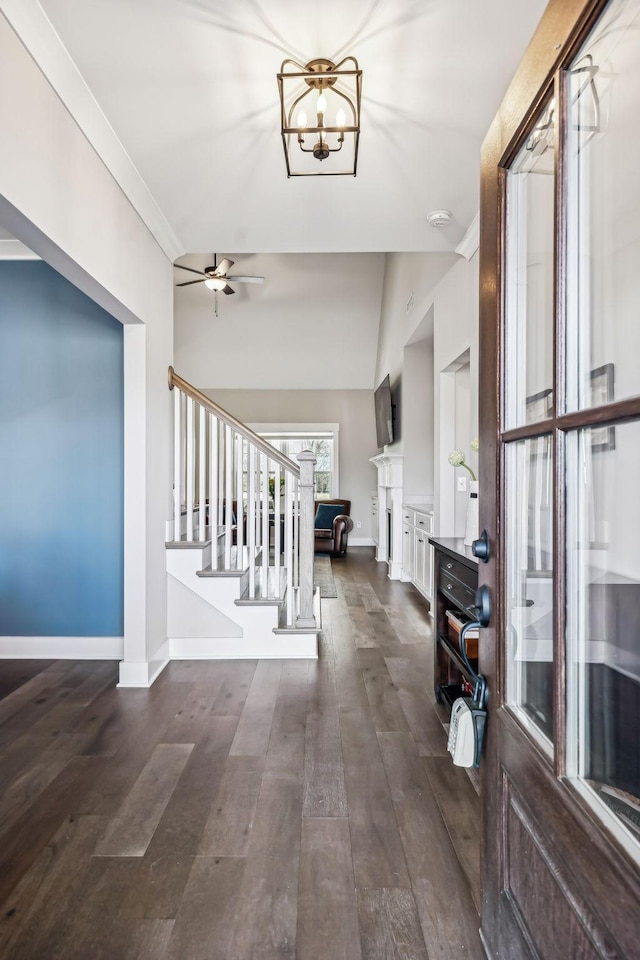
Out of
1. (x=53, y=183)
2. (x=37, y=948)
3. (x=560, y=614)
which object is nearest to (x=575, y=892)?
(x=560, y=614)

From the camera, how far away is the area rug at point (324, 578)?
5.26 meters

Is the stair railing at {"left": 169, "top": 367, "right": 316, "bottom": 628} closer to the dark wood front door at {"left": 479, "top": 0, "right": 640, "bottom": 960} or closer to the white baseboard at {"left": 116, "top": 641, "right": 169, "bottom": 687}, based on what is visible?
the white baseboard at {"left": 116, "top": 641, "right": 169, "bottom": 687}

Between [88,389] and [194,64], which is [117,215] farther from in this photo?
[88,389]

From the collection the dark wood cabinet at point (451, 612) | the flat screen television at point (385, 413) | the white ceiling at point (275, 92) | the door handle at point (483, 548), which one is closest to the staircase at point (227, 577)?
the dark wood cabinet at point (451, 612)

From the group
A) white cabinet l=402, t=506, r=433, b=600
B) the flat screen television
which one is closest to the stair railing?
white cabinet l=402, t=506, r=433, b=600

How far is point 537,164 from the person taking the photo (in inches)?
38.9

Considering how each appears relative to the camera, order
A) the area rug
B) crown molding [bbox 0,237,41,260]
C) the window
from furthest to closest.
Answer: the window
the area rug
crown molding [bbox 0,237,41,260]

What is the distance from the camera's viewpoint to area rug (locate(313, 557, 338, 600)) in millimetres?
5255

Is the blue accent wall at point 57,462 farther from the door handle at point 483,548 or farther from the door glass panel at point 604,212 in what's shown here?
the door glass panel at point 604,212

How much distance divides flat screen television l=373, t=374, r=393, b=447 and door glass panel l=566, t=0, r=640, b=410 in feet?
19.7

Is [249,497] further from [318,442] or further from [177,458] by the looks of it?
[318,442]

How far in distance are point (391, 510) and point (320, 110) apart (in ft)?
16.4

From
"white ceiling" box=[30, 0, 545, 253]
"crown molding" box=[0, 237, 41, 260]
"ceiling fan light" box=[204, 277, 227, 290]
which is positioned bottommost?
"crown molding" box=[0, 237, 41, 260]

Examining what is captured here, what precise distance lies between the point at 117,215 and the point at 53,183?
0.69 meters
